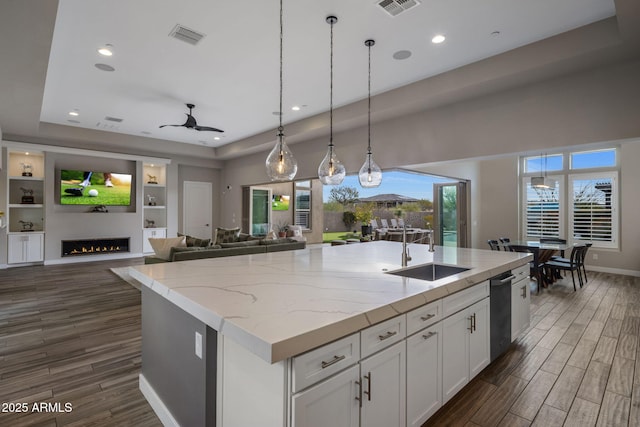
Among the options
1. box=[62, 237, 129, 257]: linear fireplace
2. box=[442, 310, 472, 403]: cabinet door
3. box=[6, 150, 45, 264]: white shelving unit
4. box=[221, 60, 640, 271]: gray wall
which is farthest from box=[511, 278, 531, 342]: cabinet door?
box=[6, 150, 45, 264]: white shelving unit

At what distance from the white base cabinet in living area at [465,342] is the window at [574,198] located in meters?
6.12

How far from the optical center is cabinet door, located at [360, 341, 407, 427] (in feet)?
4.73

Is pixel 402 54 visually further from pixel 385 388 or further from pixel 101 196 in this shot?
pixel 101 196

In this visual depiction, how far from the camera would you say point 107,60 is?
4.05m

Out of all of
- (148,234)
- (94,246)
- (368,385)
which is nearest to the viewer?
(368,385)

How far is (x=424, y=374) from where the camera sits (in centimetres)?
183

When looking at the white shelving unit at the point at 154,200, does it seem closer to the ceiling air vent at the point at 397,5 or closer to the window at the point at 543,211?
the ceiling air vent at the point at 397,5

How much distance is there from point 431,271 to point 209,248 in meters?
3.11

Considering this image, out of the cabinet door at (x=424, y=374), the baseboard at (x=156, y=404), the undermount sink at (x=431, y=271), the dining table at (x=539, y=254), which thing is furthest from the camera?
the dining table at (x=539, y=254)

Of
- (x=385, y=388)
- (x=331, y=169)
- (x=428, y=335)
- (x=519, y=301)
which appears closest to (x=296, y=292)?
(x=385, y=388)

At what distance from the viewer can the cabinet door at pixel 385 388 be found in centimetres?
144

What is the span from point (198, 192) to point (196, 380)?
30.6 ft

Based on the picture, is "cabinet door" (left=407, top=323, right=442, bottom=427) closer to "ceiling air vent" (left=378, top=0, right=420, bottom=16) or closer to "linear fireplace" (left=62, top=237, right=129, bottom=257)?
"ceiling air vent" (left=378, top=0, right=420, bottom=16)

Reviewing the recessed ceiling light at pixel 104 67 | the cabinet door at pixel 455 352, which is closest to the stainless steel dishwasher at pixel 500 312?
the cabinet door at pixel 455 352
